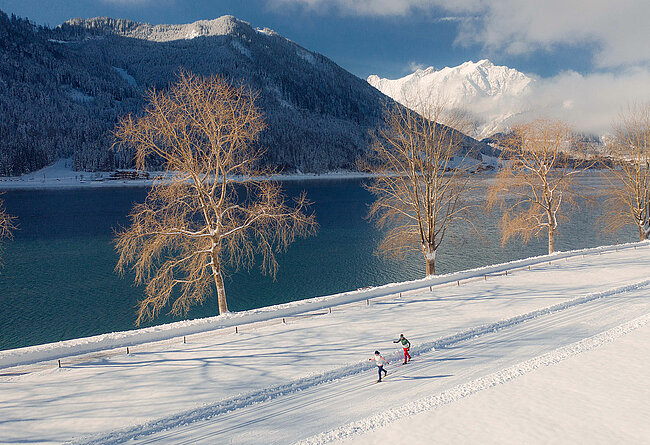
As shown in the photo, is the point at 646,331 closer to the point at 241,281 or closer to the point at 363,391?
the point at 363,391

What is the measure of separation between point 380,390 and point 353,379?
3.83ft

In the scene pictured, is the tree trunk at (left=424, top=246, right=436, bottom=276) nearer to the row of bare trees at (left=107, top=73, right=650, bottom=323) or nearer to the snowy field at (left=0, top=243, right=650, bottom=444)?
the row of bare trees at (left=107, top=73, right=650, bottom=323)

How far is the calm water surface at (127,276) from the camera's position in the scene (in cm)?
2898

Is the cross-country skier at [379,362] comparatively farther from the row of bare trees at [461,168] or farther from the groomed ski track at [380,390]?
the row of bare trees at [461,168]

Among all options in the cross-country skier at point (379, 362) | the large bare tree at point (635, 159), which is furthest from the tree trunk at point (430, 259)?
the large bare tree at point (635, 159)

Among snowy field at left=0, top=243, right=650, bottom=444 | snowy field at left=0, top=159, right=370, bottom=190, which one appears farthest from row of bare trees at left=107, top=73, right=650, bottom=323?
snowy field at left=0, top=159, right=370, bottom=190

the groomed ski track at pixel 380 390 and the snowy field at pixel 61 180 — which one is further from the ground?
the snowy field at pixel 61 180

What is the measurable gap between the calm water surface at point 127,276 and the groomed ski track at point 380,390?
19216 millimetres

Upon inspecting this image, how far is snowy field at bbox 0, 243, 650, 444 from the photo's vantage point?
34.1 ft

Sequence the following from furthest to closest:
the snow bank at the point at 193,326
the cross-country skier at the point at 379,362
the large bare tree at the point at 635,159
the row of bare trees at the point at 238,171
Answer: the large bare tree at the point at 635,159, the row of bare trees at the point at 238,171, the snow bank at the point at 193,326, the cross-country skier at the point at 379,362

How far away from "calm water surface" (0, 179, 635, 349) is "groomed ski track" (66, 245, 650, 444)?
19.2m

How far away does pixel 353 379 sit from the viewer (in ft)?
43.4

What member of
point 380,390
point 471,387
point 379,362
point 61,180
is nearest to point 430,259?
point 471,387

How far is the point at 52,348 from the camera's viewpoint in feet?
50.8
